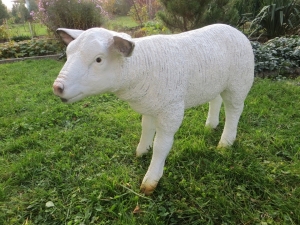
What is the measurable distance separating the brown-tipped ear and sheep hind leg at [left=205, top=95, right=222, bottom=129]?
149 cm

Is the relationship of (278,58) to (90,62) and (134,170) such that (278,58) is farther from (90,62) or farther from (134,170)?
(90,62)

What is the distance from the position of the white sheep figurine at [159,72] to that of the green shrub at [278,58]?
281cm

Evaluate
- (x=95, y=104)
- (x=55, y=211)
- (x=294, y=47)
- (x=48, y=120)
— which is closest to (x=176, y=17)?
(x=294, y=47)

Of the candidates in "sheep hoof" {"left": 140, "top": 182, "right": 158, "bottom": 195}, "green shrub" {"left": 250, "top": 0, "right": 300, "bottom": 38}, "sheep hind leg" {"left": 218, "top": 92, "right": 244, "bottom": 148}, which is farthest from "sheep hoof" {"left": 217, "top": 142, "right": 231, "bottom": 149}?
"green shrub" {"left": 250, "top": 0, "right": 300, "bottom": 38}

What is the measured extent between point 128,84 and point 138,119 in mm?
1582

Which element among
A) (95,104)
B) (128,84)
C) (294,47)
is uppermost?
(128,84)

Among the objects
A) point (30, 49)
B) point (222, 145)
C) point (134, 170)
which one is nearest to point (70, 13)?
point (30, 49)

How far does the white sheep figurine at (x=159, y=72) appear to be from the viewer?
139 cm

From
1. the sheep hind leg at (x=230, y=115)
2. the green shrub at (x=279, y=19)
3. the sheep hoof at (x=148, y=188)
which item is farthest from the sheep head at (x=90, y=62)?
the green shrub at (x=279, y=19)

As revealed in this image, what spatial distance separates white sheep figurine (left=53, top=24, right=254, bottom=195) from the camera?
1.39 meters

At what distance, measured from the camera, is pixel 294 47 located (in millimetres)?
4984

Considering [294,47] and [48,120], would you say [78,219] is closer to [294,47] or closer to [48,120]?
[48,120]

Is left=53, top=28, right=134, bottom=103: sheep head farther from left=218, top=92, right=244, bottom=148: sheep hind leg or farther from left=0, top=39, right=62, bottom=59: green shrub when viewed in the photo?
left=0, top=39, right=62, bottom=59: green shrub

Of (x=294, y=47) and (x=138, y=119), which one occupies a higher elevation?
(x=294, y=47)
